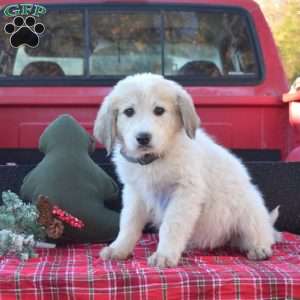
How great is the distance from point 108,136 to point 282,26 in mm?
17003

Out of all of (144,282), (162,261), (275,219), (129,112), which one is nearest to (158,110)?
(129,112)

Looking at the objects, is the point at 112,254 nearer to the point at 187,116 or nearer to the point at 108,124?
the point at 108,124

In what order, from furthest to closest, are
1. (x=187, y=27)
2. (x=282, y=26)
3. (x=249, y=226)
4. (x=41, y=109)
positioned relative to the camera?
(x=282, y=26) < (x=187, y=27) < (x=41, y=109) < (x=249, y=226)

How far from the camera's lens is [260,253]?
3.51 metres

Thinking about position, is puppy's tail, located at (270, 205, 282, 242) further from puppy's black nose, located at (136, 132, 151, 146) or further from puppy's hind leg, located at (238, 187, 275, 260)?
puppy's black nose, located at (136, 132, 151, 146)

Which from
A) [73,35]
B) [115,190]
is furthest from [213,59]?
[115,190]

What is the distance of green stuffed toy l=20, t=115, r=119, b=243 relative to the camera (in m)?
3.80

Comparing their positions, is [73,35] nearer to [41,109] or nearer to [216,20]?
[41,109]

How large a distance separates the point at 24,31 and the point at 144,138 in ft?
5.85

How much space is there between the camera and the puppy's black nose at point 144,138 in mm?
3281

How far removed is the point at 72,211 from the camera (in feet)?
12.4

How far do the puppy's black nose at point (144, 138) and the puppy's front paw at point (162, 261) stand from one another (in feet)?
1.73

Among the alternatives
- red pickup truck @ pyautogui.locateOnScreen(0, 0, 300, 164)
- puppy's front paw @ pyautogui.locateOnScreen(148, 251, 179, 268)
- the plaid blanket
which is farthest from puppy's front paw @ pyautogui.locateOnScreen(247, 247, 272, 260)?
red pickup truck @ pyautogui.locateOnScreen(0, 0, 300, 164)

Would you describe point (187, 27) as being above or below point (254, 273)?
above
